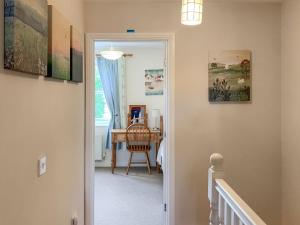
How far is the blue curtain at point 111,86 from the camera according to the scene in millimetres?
6156

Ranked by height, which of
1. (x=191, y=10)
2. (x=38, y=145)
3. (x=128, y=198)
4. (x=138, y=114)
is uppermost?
(x=191, y=10)

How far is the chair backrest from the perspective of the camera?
5.68 meters

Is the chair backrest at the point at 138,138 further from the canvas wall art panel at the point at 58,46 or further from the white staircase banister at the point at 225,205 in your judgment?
the white staircase banister at the point at 225,205

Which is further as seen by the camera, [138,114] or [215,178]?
[138,114]

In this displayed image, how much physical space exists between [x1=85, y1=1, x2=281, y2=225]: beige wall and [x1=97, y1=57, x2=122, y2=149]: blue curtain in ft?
9.81

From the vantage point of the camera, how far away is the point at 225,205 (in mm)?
1796

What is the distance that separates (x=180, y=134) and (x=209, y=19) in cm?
121

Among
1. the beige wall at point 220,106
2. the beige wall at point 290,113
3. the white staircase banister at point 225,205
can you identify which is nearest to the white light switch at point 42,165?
the white staircase banister at point 225,205

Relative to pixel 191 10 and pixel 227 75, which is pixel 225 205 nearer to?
pixel 191 10

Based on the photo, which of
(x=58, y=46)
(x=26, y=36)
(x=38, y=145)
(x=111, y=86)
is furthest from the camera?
(x=111, y=86)

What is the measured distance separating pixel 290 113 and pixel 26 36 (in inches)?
100

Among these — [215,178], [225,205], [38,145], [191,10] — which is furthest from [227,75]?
[38,145]

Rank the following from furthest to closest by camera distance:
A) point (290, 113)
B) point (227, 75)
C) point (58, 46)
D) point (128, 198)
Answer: point (128, 198) < point (227, 75) < point (290, 113) < point (58, 46)

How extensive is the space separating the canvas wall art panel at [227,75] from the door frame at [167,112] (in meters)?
0.41
